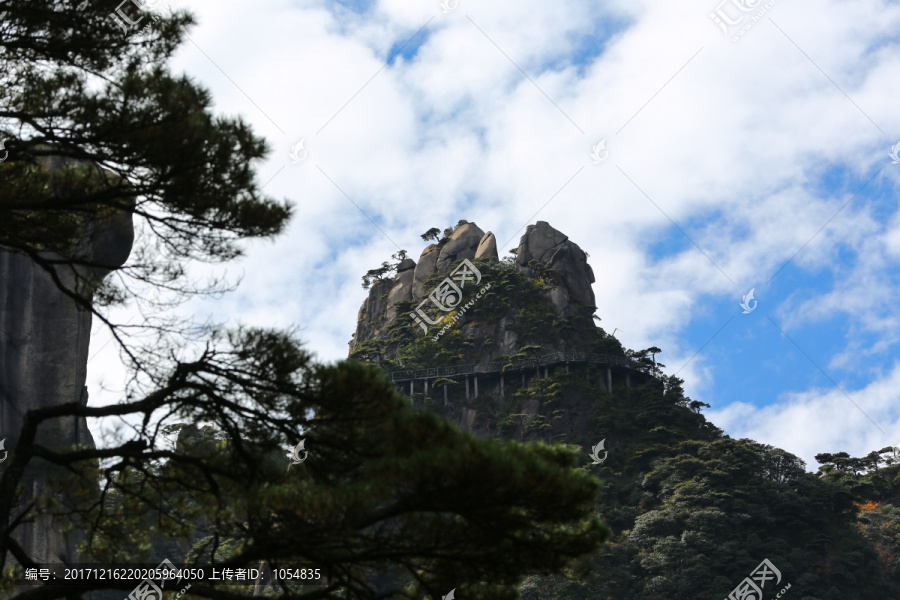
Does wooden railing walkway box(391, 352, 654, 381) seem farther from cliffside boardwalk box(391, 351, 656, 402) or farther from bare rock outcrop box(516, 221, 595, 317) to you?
bare rock outcrop box(516, 221, 595, 317)

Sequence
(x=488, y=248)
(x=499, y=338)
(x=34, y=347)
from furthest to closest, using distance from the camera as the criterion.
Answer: (x=488, y=248), (x=499, y=338), (x=34, y=347)

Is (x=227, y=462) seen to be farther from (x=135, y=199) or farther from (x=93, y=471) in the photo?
(x=135, y=199)

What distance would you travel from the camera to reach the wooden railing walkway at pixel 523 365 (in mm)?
41062

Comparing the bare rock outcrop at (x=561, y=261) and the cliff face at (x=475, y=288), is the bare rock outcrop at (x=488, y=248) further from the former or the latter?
the bare rock outcrop at (x=561, y=261)

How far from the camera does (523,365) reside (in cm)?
4159

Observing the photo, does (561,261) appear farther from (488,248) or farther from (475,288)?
(475,288)

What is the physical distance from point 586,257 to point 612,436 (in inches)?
467

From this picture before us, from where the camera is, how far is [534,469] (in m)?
5.16

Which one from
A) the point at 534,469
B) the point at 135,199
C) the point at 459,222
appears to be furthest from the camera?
the point at 459,222

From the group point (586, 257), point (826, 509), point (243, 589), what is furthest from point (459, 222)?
point (243, 589)

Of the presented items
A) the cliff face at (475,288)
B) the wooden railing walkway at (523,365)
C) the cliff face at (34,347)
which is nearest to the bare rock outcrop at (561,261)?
the cliff face at (475,288)

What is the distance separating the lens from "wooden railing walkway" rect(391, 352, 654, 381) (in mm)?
41062

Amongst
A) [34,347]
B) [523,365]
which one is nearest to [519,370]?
[523,365]

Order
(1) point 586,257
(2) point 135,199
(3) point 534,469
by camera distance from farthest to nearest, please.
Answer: (1) point 586,257 < (2) point 135,199 < (3) point 534,469
